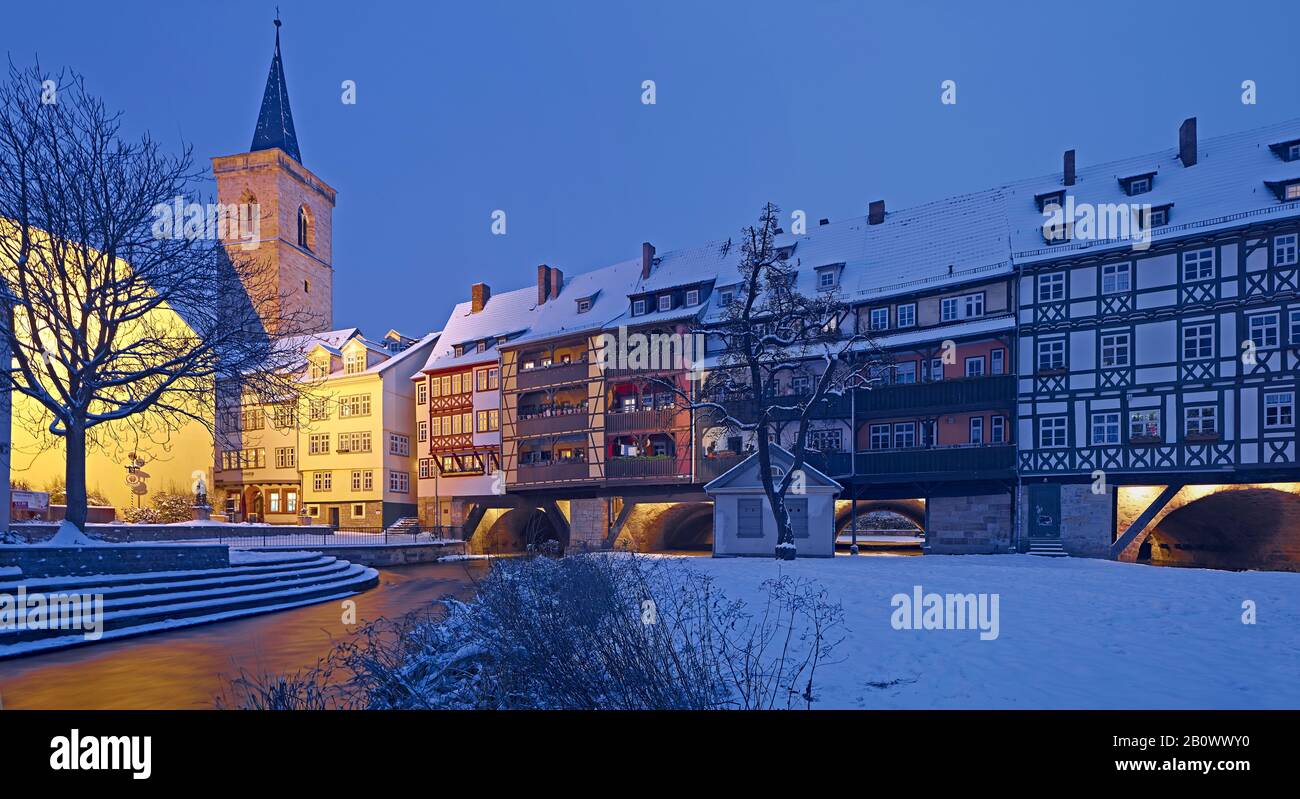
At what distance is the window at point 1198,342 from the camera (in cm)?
2761

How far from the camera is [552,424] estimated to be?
41.7m

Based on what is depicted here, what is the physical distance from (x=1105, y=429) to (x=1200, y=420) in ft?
9.36

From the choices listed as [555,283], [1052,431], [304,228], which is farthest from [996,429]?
[304,228]

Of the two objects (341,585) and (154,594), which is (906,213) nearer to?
(341,585)

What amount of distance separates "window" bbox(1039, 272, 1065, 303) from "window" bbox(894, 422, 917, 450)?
6.82 metres

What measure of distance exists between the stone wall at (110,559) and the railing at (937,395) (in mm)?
23117

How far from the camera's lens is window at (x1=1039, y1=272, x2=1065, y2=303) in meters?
30.0

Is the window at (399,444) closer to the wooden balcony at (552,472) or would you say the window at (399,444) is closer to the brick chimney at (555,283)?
the wooden balcony at (552,472)

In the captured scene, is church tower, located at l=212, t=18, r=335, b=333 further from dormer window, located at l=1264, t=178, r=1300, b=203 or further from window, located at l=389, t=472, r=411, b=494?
dormer window, located at l=1264, t=178, r=1300, b=203

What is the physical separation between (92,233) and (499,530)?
2999 cm

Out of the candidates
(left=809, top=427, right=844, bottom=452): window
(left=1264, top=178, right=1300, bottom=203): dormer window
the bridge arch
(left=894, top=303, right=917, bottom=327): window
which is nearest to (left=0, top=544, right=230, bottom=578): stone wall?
(left=809, top=427, right=844, bottom=452): window

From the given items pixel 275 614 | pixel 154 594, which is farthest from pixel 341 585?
pixel 154 594

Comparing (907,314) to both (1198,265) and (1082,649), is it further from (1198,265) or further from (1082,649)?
(1082,649)
